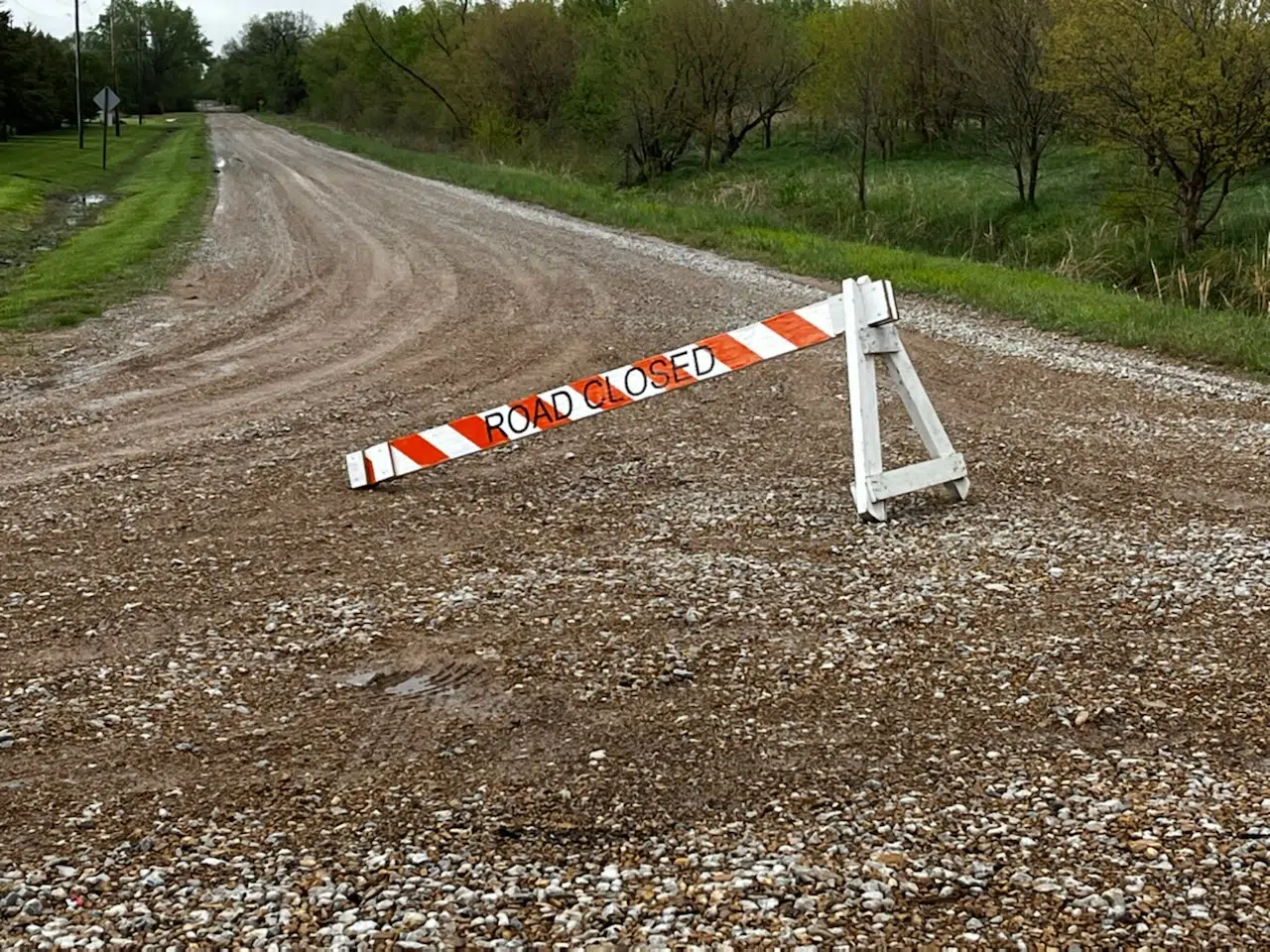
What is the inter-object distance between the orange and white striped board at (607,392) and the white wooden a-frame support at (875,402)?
0.12 m

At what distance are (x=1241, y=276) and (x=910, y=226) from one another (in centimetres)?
912

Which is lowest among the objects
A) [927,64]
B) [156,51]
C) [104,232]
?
[104,232]

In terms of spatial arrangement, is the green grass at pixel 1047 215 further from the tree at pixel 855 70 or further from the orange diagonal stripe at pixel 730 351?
the orange diagonal stripe at pixel 730 351

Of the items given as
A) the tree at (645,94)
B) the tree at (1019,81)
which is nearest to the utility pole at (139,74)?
the tree at (645,94)

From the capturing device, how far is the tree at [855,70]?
34.1m

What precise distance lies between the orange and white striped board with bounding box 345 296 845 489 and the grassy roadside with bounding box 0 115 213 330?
787cm

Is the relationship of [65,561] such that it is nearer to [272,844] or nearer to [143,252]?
[272,844]

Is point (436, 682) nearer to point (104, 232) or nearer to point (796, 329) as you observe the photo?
point (796, 329)

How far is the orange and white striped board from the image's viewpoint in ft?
22.8

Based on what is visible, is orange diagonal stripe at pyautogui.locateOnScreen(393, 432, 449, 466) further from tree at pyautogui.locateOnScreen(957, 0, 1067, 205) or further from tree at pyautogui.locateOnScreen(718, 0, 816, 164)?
tree at pyautogui.locateOnScreen(718, 0, 816, 164)

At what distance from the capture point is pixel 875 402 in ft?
22.4

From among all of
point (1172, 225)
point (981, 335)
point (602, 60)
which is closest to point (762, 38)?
point (602, 60)

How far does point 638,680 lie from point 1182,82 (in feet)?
64.1

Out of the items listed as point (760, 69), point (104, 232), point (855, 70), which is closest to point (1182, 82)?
point (855, 70)
